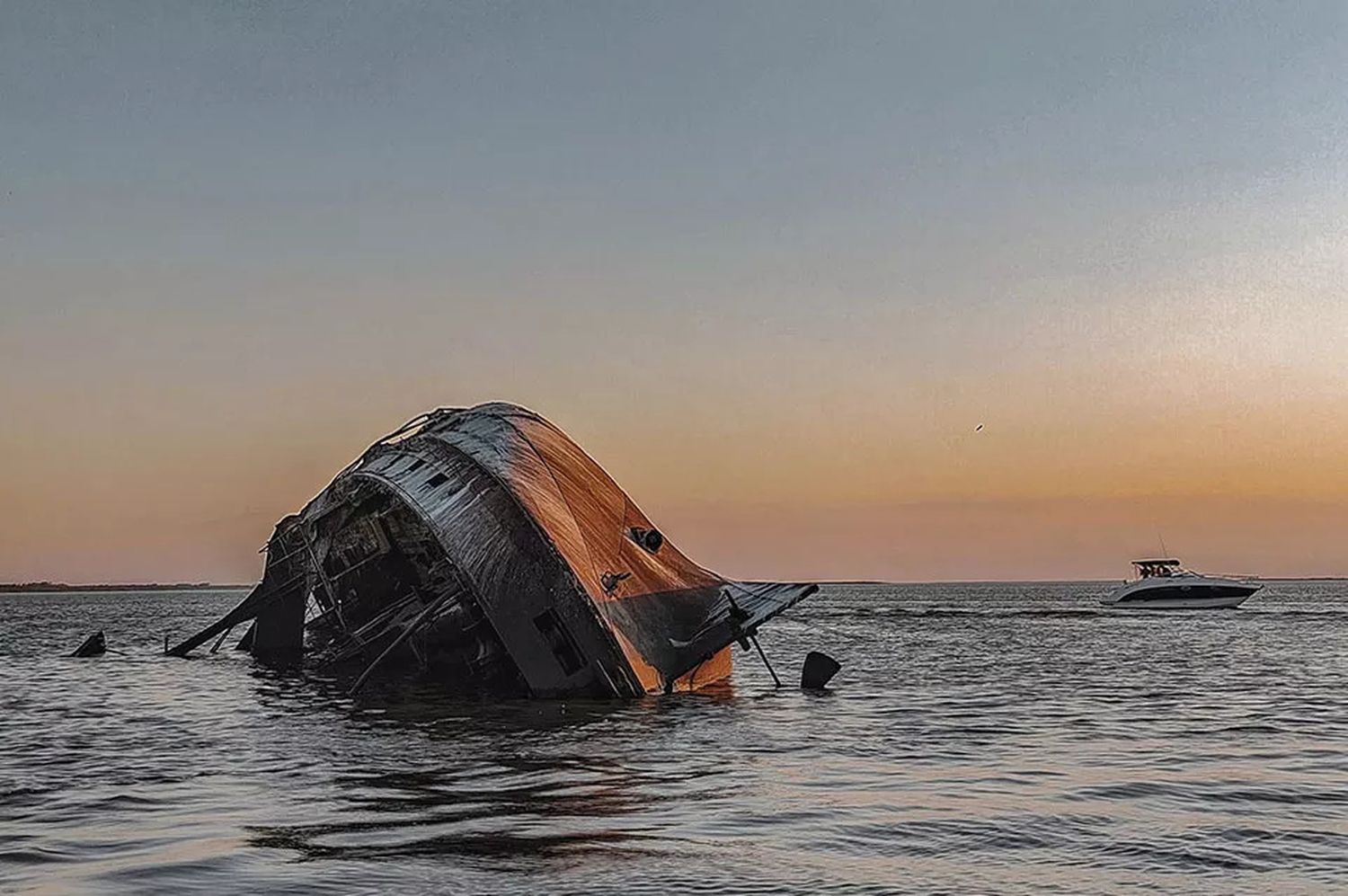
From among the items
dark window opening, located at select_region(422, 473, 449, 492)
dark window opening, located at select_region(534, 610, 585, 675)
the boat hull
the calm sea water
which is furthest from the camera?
the boat hull

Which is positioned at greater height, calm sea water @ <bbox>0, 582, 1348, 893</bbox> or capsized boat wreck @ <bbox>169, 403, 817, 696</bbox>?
capsized boat wreck @ <bbox>169, 403, 817, 696</bbox>

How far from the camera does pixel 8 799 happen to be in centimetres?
1504

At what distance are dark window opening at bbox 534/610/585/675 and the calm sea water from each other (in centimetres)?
68

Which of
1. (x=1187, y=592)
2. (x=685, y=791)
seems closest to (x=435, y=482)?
(x=685, y=791)

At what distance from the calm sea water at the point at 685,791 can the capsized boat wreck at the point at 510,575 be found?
114cm

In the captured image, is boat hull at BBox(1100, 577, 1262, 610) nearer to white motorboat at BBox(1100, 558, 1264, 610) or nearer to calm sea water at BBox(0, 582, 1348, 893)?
white motorboat at BBox(1100, 558, 1264, 610)

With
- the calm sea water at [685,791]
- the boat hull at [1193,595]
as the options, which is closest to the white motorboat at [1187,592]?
the boat hull at [1193,595]

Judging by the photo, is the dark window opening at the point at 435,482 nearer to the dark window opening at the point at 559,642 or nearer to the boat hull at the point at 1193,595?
the dark window opening at the point at 559,642

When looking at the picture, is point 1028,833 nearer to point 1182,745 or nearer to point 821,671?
point 1182,745

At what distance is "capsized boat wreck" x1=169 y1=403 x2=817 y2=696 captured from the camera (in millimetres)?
24391

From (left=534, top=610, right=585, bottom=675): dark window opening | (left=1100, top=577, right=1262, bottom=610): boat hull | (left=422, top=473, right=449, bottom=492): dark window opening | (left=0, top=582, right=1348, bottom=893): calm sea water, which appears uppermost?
(left=422, top=473, right=449, bottom=492): dark window opening

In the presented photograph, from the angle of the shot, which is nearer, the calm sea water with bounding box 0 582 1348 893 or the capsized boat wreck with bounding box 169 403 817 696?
the calm sea water with bounding box 0 582 1348 893

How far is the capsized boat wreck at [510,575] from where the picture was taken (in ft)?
80.0

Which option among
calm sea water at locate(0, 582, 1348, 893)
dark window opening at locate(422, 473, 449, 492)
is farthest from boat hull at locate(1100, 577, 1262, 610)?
dark window opening at locate(422, 473, 449, 492)
